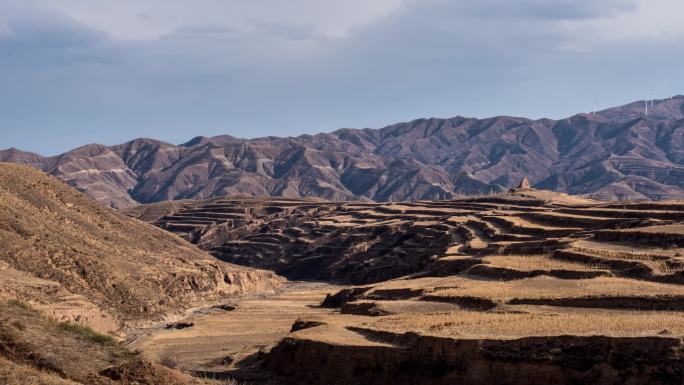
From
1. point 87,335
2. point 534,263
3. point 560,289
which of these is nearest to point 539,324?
point 560,289

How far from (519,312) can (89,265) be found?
3798 centimetres

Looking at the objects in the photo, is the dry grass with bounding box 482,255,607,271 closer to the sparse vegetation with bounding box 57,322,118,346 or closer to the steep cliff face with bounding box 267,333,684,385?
the steep cliff face with bounding box 267,333,684,385

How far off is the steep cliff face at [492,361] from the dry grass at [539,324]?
898 mm

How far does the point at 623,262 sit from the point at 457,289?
386 inches

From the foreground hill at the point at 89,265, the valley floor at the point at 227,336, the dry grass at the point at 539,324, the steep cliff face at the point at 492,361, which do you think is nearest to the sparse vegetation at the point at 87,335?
the valley floor at the point at 227,336

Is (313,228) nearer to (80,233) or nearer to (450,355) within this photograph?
(80,233)

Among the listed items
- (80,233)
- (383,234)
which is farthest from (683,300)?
(383,234)

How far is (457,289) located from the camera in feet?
154

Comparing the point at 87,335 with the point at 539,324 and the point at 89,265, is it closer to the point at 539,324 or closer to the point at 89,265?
the point at 539,324

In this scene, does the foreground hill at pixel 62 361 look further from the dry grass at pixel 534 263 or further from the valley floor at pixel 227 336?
the dry grass at pixel 534 263

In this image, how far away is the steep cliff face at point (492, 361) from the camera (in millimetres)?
26767

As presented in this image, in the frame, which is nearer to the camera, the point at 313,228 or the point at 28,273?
the point at 28,273

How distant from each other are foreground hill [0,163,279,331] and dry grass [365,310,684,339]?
2430 centimetres

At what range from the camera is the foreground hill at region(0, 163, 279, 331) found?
54.5 metres
